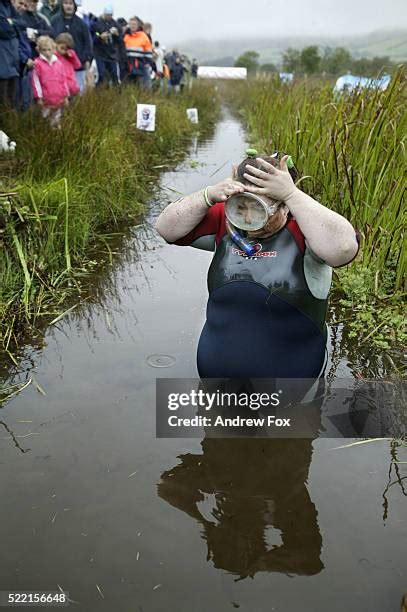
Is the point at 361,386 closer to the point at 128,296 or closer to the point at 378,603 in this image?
the point at 378,603

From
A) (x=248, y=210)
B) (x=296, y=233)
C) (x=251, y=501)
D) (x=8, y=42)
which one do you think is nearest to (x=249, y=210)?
(x=248, y=210)


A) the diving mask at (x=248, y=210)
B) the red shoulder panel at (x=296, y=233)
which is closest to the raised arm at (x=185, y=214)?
the diving mask at (x=248, y=210)

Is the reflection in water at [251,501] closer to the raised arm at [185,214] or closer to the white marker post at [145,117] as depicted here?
the raised arm at [185,214]

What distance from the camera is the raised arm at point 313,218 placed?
204cm

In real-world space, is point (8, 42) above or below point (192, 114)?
above

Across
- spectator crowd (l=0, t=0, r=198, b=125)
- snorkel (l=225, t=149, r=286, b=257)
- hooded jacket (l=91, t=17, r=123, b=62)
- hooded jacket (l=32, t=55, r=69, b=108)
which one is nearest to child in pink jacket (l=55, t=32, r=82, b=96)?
spectator crowd (l=0, t=0, r=198, b=125)

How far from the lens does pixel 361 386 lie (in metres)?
3.04

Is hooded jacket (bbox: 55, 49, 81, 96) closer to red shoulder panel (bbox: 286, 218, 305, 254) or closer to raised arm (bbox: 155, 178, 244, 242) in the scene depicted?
raised arm (bbox: 155, 178, 244, 242)

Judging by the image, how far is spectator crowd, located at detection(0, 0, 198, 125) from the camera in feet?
21.6

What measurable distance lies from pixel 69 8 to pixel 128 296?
627 cm

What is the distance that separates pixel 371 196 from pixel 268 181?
2480 mm

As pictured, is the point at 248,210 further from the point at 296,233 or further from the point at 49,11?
the point at 49,11

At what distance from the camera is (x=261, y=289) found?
2367 mm

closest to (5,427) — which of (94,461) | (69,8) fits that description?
(94,461)
